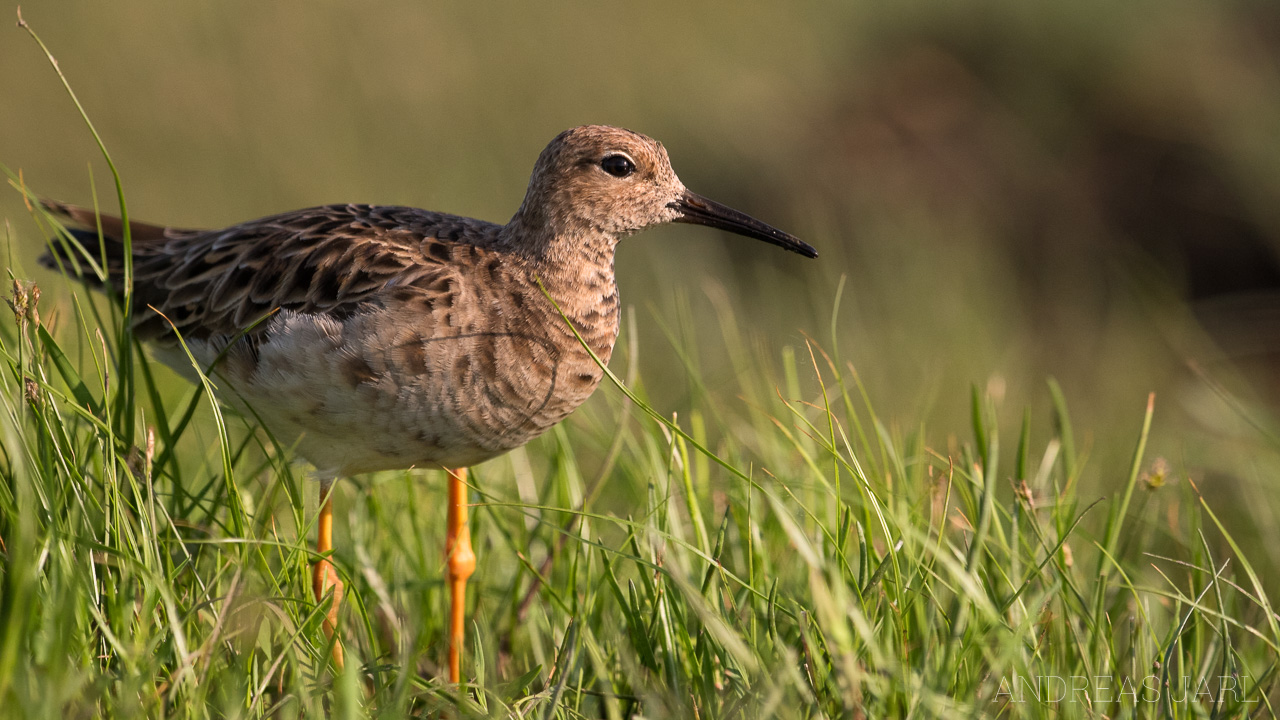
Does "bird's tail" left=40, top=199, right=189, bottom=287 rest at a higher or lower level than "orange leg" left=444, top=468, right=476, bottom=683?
higher

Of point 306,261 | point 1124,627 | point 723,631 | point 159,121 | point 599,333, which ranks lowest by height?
point 1124,627

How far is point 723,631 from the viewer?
2793mm

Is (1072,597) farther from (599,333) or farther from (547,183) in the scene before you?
(547,183)

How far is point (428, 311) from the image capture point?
4.12m

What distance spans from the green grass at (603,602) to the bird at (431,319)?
332 millimetres

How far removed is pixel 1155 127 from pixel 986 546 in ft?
30.2

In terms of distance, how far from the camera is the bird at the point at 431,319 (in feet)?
13.2

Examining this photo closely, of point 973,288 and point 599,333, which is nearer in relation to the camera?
point 599,333

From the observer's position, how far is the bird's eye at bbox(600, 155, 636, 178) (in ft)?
14.6

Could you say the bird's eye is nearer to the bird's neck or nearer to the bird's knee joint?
the bird's neck

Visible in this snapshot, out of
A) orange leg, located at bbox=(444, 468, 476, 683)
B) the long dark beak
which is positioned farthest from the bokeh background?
orange leg, located at bbox=(444, 468, 476, 683)

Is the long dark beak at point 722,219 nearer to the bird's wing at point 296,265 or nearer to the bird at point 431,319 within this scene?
the bird at point 431,319

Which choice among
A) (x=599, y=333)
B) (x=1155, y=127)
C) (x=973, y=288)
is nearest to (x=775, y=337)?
(x=973, y=288)

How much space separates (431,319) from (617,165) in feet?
3.24
